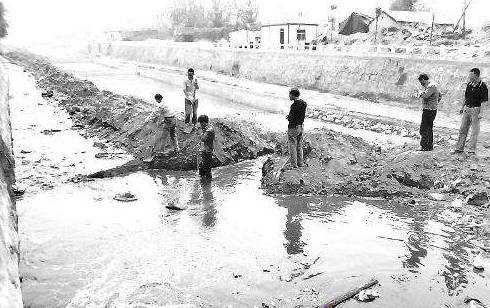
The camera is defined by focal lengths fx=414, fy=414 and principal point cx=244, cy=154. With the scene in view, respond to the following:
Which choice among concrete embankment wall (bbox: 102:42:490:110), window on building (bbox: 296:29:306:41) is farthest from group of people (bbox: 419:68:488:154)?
window on building (bbox: 296:29:306:41)

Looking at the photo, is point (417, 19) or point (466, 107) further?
point (417, 19)

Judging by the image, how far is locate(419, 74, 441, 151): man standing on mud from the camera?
376 inches

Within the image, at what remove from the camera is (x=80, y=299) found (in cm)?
560

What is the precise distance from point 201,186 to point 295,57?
981 inches

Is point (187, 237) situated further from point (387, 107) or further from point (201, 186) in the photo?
point (387, 107)

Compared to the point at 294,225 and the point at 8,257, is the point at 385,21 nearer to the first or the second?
the point at 294,225

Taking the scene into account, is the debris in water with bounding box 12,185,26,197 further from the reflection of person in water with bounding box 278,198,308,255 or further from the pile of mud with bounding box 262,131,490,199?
the reflection of person in water with bounding box 278,198,308,255

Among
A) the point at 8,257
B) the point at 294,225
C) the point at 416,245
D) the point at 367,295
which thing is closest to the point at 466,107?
the point at 416,245

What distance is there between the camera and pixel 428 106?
9.79m

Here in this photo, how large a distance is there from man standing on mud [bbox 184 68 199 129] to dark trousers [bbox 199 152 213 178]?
239 centimetres

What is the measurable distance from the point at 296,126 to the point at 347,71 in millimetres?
20016

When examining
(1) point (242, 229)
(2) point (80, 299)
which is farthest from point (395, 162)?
(2) point (80, 299)

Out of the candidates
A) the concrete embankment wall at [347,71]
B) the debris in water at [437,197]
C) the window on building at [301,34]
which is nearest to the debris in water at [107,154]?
the debris in water at [437,197]

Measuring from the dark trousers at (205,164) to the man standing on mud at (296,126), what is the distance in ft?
6.51
